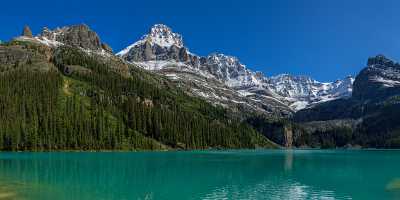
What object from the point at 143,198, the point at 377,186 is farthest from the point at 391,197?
the point at 143,198

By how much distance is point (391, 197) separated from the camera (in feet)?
212

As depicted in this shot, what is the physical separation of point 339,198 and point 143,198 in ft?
93.1

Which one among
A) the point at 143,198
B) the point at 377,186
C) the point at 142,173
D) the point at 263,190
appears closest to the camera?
the point at 143,198

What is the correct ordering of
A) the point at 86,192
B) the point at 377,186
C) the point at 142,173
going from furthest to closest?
1. the point at 142,173
2. the point at 377,186
3. the point at 86,192

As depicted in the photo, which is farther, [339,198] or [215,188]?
[215,188]

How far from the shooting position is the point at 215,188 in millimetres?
72812

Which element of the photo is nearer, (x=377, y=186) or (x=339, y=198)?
(x=339, y=198)

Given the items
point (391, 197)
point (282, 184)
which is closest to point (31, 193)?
point (282, 184)

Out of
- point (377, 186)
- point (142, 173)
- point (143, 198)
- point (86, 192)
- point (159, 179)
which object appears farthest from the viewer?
point (142, 173)

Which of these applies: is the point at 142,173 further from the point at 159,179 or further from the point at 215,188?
the point at 215,188

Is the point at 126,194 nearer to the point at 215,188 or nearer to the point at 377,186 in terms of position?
the point at 215,188

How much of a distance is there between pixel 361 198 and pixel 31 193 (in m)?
47.9

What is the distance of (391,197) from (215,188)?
26899mm

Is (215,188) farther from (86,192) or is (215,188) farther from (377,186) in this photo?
(377,186)
